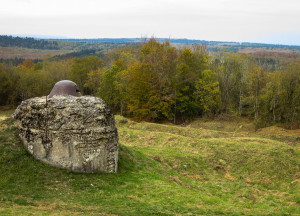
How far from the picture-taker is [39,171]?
1548cm

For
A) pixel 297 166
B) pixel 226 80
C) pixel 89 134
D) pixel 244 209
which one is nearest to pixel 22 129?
pixel 89 134

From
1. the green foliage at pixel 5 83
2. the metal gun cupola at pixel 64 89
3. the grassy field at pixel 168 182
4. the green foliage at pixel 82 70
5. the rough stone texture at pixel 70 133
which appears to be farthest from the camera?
the green foliage at pixel 82 70

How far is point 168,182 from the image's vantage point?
17.8m

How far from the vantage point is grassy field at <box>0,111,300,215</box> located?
12.9 m

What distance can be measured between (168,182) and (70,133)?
24.1ft

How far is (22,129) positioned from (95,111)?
5007 mm

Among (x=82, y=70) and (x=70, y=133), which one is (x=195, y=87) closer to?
(x=82, y=70)

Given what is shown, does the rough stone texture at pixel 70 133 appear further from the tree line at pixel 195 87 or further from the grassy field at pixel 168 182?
the tree line at pixel 195 87

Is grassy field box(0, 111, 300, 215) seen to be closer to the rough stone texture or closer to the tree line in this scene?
the rough stone texture

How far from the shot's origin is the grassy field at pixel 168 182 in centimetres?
1291

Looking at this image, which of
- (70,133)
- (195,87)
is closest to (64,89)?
(70,133)

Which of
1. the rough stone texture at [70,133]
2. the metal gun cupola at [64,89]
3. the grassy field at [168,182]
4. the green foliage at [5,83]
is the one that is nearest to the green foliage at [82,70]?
the green foliage at [5,83]

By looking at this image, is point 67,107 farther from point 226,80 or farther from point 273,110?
point 226,80

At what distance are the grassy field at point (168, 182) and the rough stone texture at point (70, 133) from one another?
2.18 ft
